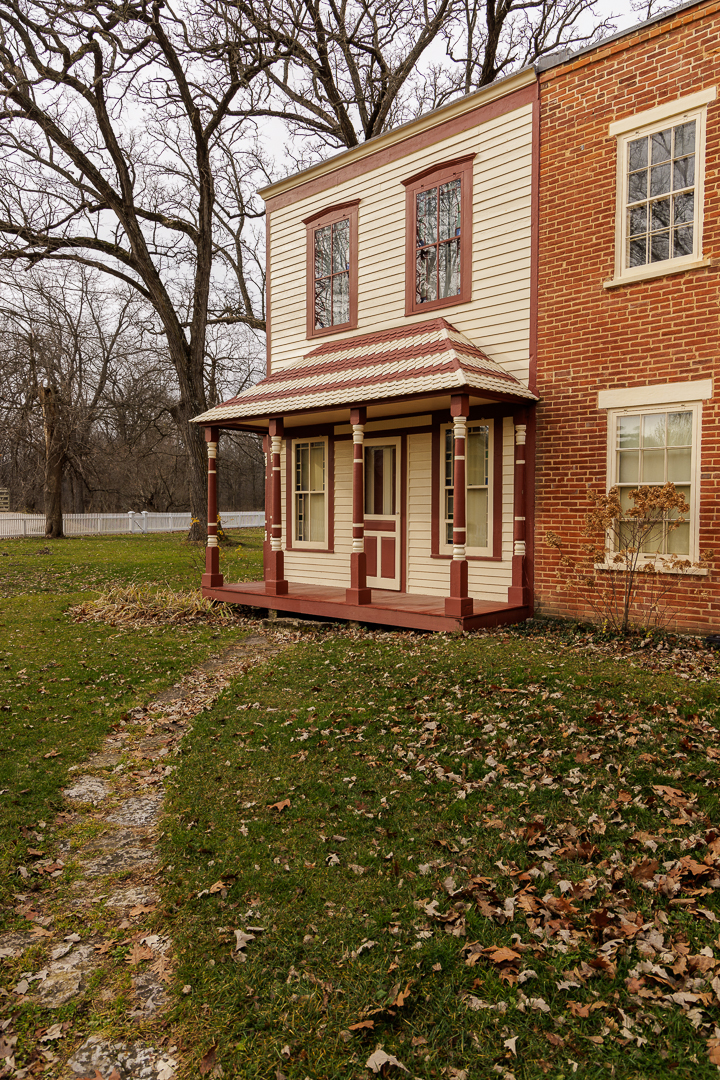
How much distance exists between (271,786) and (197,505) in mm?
18923

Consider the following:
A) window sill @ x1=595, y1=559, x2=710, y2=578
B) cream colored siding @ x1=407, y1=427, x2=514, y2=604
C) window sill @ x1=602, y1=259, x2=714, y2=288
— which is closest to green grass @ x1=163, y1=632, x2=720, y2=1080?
window sill @ x1=595, y1=559, x2=710, y2=578

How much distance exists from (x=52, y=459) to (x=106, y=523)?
27.5 ft

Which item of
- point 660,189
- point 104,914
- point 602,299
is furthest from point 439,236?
point 104,914

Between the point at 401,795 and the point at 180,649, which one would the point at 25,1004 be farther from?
the point at 180,649

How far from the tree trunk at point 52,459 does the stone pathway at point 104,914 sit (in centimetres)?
2028

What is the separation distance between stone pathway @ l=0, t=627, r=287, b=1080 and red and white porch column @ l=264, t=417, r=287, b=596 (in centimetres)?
527

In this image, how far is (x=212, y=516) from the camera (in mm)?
12289

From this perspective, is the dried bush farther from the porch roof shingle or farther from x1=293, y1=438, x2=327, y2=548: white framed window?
x1=293, y1=438, x2=327, y2=548: white framed window

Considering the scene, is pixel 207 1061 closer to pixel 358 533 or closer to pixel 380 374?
pixel 358 533

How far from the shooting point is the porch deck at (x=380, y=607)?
28.8ft

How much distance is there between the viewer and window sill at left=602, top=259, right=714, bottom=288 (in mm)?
7852

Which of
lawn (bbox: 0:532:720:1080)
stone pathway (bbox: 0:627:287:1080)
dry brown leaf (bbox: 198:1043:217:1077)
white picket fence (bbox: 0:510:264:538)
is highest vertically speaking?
white picket fence (bbox: 0:510:264:538)

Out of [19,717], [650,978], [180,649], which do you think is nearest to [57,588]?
[180,649]

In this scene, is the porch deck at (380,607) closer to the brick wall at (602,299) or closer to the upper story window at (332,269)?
the brick wall at (602,299)
